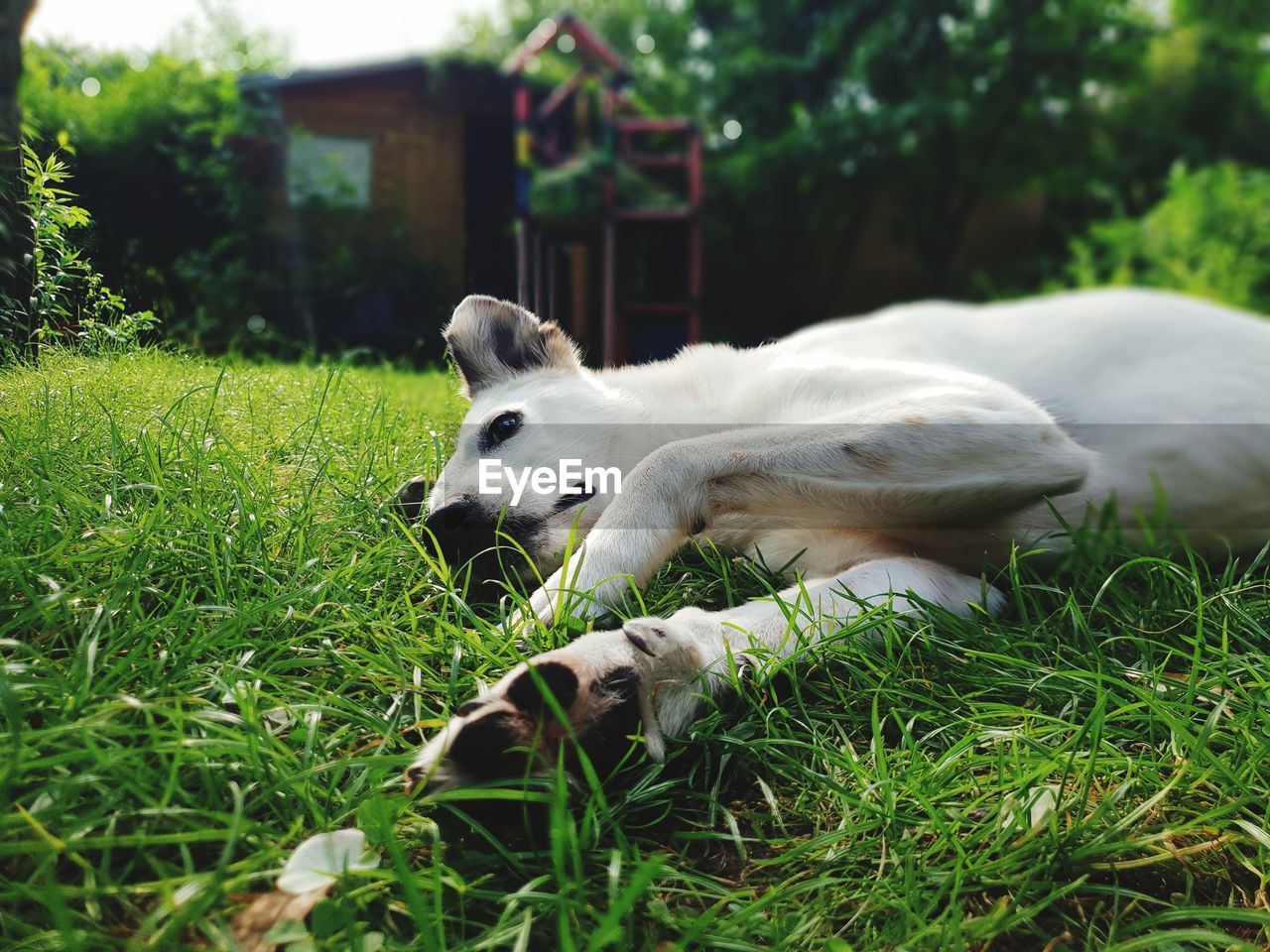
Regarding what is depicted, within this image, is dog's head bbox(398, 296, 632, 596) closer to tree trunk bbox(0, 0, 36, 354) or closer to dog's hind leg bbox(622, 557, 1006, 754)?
dog's hind leg bbox(622, 557, 1006, 754)

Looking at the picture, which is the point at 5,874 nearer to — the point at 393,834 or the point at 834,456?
the point at 393,834

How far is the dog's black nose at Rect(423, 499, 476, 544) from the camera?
1961 mm

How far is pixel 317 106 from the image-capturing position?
3297 mm

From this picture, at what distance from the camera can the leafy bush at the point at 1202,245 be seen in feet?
30.9

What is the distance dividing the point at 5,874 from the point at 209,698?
1.18 ft

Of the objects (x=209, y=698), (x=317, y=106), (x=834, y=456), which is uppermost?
(x=317, y=106)

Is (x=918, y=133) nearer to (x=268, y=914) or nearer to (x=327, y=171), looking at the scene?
(x=327, y=171)

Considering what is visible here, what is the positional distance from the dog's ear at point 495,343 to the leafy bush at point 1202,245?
9134 millimetres

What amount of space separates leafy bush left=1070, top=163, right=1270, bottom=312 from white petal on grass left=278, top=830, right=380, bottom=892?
10.4 meters

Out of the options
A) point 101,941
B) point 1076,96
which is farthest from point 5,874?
point 1076,96

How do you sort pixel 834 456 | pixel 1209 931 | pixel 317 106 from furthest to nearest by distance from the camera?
1. pixel 317 106
2. pixel 834 456
3. pixel 1209 931

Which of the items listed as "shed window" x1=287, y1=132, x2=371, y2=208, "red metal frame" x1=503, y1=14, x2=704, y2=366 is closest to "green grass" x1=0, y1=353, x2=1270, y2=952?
"shed window" x1=287, y1=132, x2=371, y2=208

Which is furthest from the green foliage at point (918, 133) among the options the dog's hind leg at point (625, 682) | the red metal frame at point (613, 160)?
the dog's hind leg at point (625, 682)

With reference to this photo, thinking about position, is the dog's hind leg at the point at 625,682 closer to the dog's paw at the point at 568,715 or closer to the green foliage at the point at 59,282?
the dog's paw at the point at 568,715
